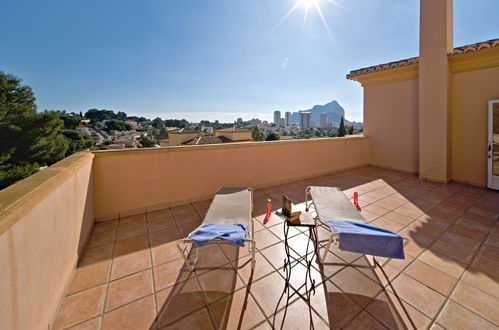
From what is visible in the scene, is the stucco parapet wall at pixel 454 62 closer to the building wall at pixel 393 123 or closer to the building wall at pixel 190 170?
the building wall at pixel 393 123

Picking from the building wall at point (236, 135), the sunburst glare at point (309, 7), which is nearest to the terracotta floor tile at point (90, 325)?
the sunburst glare at point (309, 7)

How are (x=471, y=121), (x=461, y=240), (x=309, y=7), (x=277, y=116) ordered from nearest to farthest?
(x=461, y=240)
(x=471, y=121)
(x=309, y=7)
(x=277, y=116)

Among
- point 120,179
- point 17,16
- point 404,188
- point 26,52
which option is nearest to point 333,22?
point 404,188

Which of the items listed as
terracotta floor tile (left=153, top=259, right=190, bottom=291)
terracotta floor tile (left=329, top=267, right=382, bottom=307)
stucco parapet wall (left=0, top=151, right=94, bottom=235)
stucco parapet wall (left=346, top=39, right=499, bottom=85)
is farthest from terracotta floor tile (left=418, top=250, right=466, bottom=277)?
stucco parapet wall (left=346, top=39, right=499, bottom=85)

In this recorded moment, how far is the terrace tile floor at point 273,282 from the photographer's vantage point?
157 centimetres

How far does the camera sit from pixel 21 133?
16891 mm

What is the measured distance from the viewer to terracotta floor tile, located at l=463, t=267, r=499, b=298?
71.3 inches

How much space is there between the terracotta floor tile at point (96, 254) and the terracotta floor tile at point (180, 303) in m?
1.17

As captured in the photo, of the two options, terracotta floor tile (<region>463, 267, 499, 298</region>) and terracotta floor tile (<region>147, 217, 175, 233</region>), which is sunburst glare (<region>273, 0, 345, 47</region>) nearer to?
terracotta floor tile (<region>147, 217, 175, 233</region>)

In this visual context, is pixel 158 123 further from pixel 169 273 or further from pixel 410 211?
pixel 410 211

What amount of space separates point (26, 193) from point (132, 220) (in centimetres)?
228

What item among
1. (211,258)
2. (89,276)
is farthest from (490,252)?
(89,276)

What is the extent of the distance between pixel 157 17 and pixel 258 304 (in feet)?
28.6

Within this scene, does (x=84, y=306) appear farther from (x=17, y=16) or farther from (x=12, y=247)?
(x=17, y=16)
